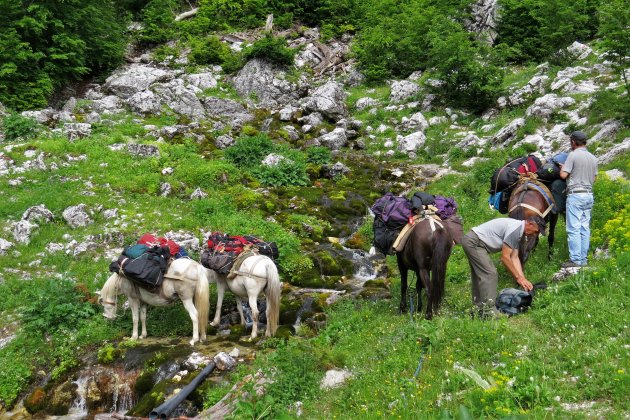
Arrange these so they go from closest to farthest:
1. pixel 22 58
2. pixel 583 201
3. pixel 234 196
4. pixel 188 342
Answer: pixel 583 201
pixel 188 342
pixel 234 196
pixel 22 58

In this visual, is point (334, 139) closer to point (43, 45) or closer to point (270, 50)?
point (270, 50)

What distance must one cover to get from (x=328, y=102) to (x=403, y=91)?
469cm

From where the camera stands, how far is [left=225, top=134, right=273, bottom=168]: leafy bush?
62.8ft

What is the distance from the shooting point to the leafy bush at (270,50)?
97.6 feet

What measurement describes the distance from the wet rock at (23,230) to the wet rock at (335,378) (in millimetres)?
10237

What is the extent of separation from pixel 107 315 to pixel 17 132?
13101 millimetres

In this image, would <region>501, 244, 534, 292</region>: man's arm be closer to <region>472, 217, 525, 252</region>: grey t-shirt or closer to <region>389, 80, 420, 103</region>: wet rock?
<region>472, 217, 525, 252</region>: grey t-shirt

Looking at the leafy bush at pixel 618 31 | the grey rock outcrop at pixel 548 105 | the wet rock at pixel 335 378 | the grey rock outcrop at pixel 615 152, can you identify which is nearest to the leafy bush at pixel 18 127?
the wet rock at pixel 335 378

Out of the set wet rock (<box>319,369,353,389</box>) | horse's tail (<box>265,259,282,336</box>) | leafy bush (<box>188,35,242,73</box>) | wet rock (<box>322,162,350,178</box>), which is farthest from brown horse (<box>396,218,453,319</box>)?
leafy bush (<box>188,35,242,73</box>)

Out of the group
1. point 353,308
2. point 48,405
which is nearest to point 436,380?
point 353,308

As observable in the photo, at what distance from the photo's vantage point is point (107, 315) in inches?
379

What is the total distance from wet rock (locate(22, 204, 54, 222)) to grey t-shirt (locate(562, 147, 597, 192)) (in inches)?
544

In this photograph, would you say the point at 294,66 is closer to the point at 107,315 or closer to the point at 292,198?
the point at 292,198

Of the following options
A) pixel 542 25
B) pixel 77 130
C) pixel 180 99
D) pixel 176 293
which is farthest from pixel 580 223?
pixel 180 99
